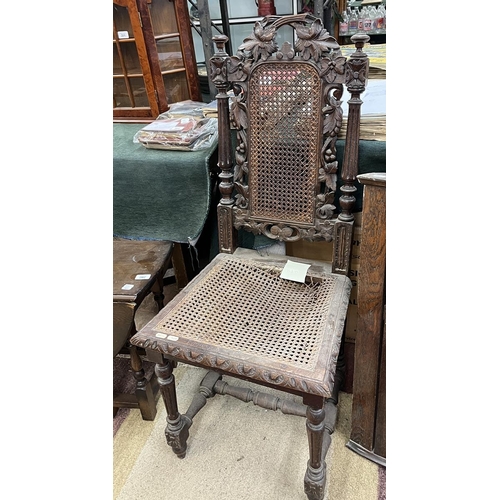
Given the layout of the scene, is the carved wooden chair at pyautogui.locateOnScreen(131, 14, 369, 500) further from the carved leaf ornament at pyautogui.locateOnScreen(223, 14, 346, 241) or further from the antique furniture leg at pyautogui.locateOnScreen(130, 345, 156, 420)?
the antique furniture leg at pyautogui.locateOnScreen(130, 345, 156, 420)

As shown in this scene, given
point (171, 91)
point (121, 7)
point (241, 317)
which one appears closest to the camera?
point (241, 317)

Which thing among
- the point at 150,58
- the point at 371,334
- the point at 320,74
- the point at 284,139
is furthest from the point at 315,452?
the point at 150,58

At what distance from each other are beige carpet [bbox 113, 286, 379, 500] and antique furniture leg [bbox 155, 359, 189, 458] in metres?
0.07

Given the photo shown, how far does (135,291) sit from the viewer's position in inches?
51.0

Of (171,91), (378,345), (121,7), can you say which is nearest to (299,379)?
(378,345)

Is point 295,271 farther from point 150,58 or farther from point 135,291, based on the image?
point 150,58

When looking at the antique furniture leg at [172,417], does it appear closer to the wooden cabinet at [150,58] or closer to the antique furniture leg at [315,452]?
the antique furniture leg at [315,452]

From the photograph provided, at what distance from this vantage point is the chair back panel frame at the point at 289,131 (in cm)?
115

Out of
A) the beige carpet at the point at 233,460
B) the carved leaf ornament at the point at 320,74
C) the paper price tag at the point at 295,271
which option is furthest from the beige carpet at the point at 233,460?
the carved leaf ornament at the point at 320,74

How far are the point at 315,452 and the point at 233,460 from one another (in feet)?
1.24

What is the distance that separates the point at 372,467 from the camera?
51.5 inches

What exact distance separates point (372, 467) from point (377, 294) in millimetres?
593

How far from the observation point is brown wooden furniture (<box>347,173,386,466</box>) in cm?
108

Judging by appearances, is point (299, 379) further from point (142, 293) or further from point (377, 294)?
point (142, 293)
